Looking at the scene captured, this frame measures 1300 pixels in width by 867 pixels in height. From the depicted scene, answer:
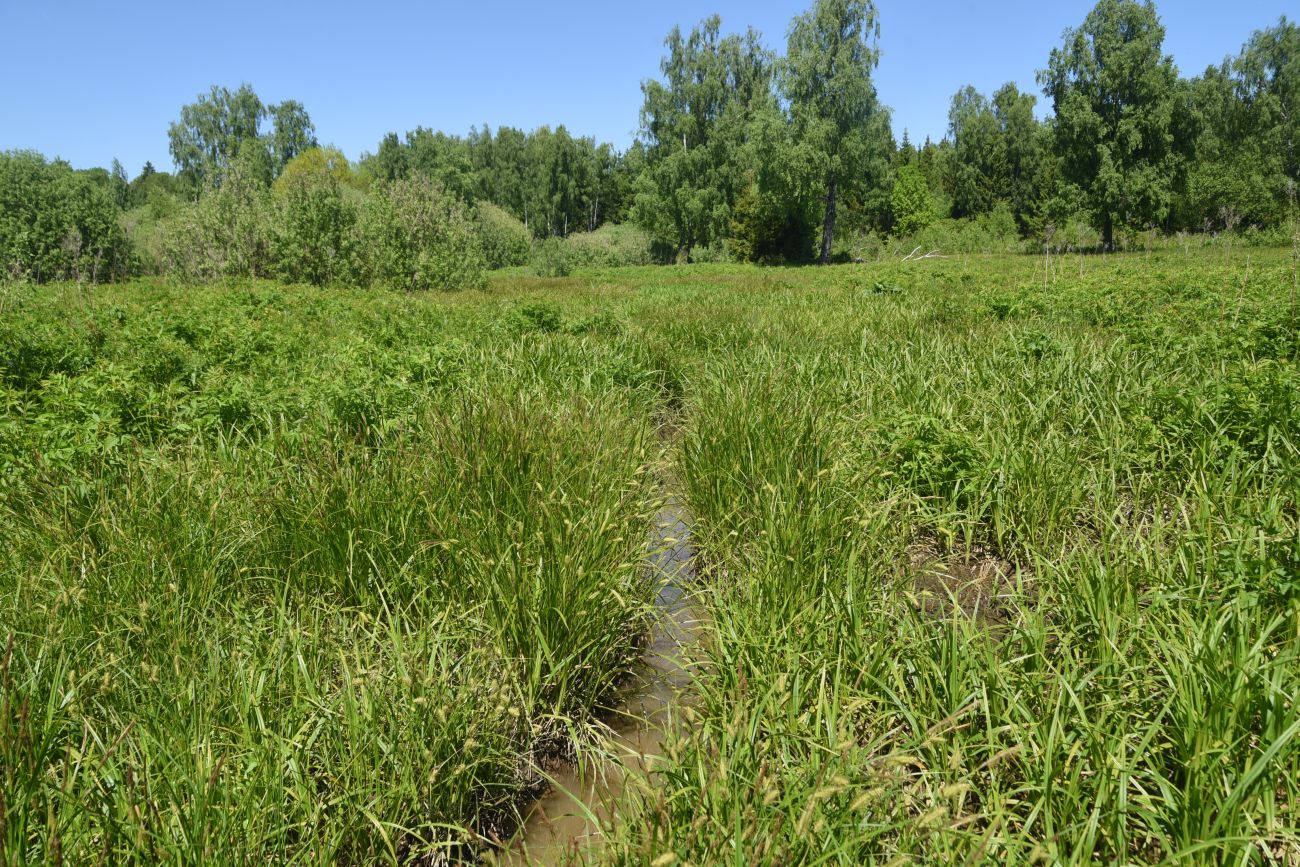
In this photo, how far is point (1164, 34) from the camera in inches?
1337

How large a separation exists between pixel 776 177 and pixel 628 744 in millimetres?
39832

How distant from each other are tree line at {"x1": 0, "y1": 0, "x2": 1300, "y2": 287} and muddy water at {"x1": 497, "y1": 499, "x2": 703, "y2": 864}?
12.9m

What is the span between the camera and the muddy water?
233 cm

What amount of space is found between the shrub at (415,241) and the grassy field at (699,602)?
49.5 feet

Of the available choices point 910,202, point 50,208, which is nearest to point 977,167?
point 910,202

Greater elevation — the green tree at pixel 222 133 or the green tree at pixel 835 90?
the green tree at pixel 222 133

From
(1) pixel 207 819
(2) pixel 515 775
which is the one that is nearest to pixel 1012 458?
(2) pixel 515 775

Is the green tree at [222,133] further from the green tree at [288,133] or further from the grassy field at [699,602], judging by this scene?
the grassy field at [699,602]

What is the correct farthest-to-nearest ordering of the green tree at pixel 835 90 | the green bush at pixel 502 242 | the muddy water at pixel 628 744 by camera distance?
the green bush at pixel 502 242
the green tree at pixel 835 90
the muddy water at pixel 628 744

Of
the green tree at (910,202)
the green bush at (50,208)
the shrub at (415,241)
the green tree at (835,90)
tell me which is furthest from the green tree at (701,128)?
the green bush at (50,208)

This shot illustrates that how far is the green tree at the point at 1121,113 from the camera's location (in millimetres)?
33438

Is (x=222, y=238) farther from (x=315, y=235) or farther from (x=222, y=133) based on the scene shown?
(x=222, y=133)

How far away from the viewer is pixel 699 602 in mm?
3928

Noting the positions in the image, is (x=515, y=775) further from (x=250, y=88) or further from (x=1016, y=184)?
(x=250, y=88)
